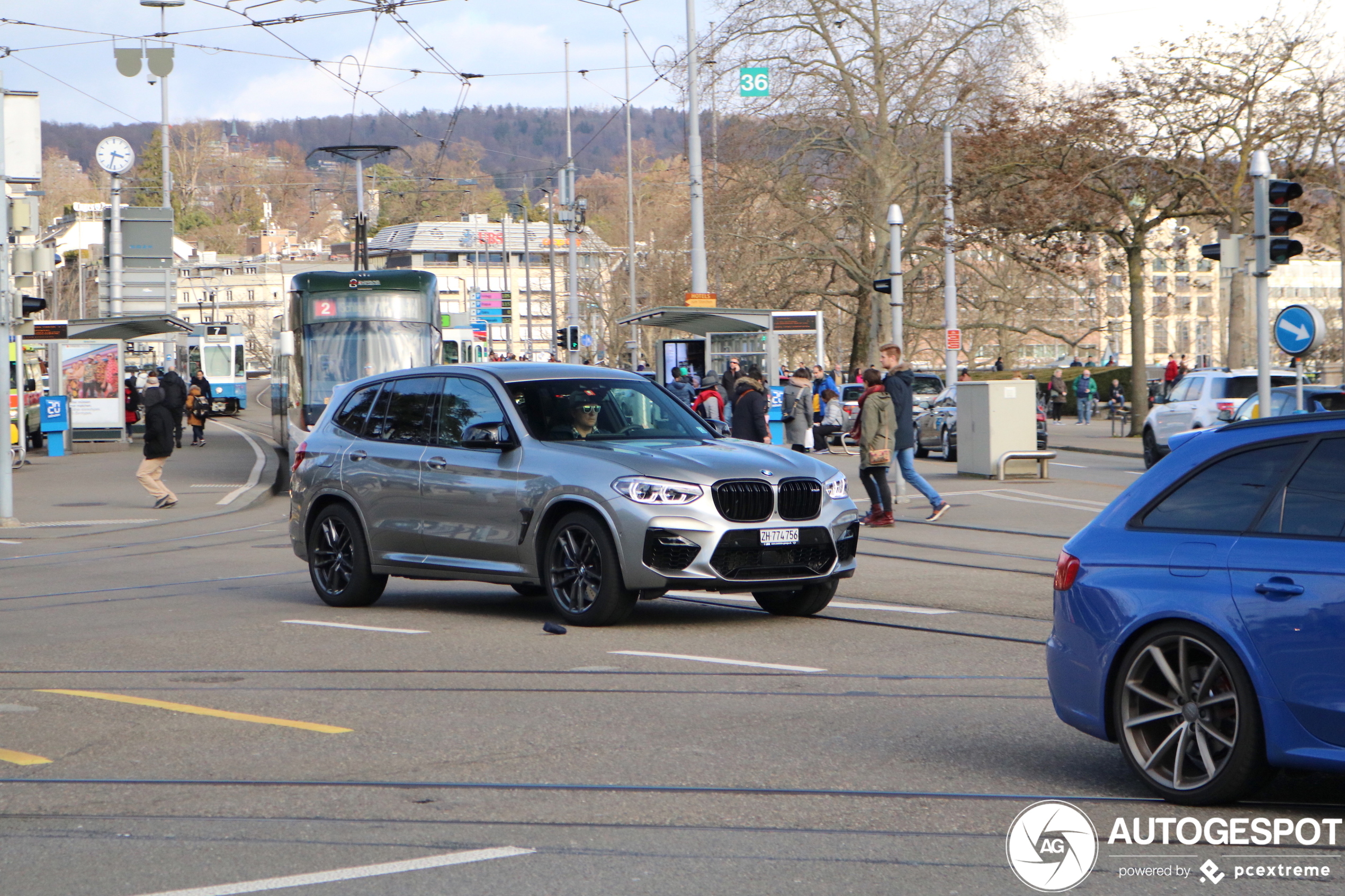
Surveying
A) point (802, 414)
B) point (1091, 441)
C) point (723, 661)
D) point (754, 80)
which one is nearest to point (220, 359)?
point (754, 80)

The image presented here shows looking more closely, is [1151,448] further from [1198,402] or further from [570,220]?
[570,220]

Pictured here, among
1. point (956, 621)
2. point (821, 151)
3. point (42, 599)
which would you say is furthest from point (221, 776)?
point (821, 151)

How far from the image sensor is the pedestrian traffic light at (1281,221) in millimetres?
16844

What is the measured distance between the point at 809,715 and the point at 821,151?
41.9 metres

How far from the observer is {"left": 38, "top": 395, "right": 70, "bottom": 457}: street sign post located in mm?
36156

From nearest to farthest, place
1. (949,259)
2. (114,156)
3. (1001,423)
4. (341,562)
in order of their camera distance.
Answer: (341,562), (1001,423), (114,156), (949,259)

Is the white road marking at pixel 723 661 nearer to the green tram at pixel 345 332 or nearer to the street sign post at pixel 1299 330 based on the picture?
the street sign post at pixel 1299 330

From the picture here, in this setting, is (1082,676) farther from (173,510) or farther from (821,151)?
(821,151)

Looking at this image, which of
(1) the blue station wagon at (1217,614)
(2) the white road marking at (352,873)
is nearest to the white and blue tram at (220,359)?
(1) the blue station wagon at (1217,614)

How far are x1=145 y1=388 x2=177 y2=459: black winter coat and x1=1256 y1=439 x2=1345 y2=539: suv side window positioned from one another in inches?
776

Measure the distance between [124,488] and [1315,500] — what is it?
2458 centimetres

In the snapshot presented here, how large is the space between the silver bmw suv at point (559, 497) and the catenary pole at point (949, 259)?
3022 centimetres

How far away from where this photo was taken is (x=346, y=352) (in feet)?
88.2

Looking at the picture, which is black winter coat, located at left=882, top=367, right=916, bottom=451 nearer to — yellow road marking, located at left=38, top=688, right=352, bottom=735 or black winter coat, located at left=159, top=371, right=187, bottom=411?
yellow road marking, located at left=38, top=688, right=352, bottom=735
